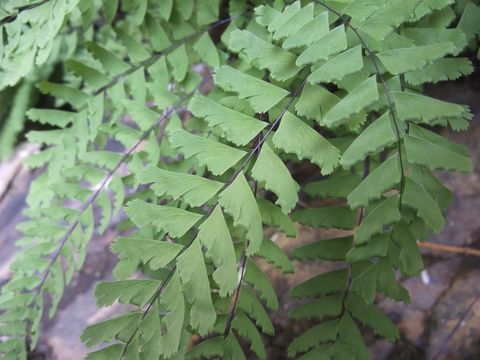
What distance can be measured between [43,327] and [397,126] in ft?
4.76

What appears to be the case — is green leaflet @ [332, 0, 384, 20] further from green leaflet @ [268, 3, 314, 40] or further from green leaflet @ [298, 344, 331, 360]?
green leaflet @ [298, 344, 331, 360]

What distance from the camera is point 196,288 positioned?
2.35ft

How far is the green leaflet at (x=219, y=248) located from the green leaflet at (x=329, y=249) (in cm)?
22

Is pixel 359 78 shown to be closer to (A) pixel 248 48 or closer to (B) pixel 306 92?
(B) pixel 306 92

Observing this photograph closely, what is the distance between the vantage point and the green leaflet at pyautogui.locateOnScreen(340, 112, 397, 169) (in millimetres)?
641

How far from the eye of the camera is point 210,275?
0.80 m

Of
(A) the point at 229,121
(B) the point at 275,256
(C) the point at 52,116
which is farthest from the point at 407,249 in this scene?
(C) the point at 52,116

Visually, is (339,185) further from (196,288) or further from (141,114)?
(141,114)

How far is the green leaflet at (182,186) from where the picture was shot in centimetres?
75

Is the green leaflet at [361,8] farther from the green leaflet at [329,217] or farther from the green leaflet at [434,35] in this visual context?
the green leaflet at [329,217]

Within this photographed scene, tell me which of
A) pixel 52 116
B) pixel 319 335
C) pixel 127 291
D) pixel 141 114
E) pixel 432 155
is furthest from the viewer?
pixel 52 116

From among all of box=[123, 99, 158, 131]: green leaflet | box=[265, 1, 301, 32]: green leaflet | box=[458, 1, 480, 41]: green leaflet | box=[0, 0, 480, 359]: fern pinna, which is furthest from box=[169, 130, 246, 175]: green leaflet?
box=[458, 1, 480, 41]: green leaflet

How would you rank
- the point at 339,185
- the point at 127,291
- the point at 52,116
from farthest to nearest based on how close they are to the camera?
the point at 52,116 < the point at 339,185 < the point at 127,291

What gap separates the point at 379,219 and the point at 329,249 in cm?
23
